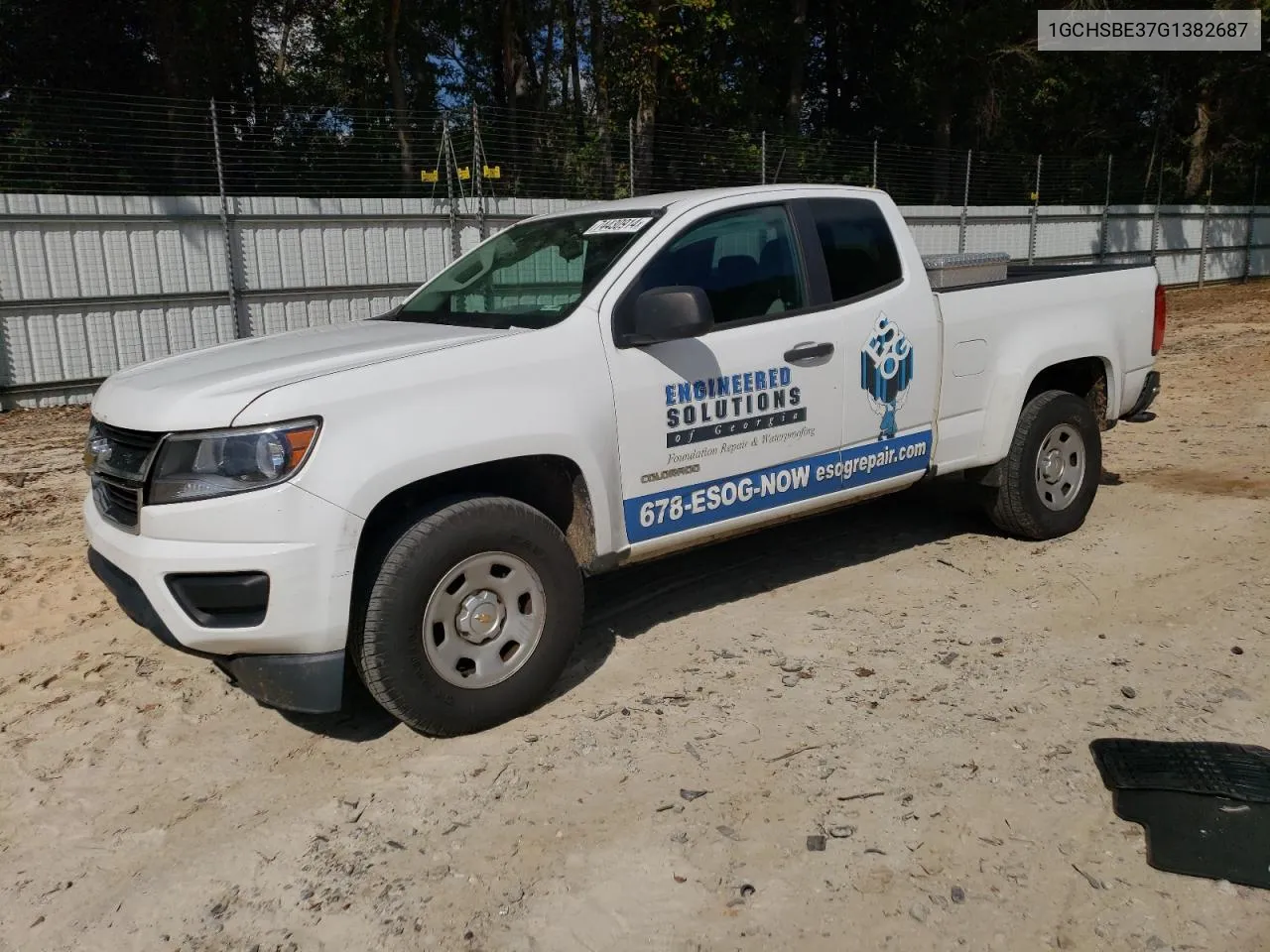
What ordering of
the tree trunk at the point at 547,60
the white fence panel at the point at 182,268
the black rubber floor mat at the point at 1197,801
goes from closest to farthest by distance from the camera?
the black rubber floor mat at the point at 1197,801 → the white fence panel at the point at 182,268 → the tree trunk at the point at 547,60

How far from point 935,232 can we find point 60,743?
54.4ft

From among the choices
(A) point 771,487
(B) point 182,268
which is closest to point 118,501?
(A) point 771,487

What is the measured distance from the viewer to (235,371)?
357cm

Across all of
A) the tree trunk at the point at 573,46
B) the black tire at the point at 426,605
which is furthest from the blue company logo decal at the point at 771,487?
the tree trunk at the point at 573,46

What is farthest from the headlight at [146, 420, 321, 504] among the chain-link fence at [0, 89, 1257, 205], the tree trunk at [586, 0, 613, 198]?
the tree trunk at [586, 0, 613, 198]

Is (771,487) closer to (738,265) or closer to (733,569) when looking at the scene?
(738,265)

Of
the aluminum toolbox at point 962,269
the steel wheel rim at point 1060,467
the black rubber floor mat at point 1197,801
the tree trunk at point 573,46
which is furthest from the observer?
A: the tree trunk at point 573,46

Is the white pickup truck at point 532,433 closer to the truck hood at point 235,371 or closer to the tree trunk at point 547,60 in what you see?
the truck hood at point 235,371

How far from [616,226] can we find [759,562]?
199 centimetres

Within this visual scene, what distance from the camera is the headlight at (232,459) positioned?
322 centimetres

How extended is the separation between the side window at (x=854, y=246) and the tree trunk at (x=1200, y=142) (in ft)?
87.0

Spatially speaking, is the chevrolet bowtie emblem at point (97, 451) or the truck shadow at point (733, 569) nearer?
the chevrolet bowtie emblem at point (97, 451)

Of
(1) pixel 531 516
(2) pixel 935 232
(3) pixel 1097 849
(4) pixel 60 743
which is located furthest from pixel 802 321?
(2) pixel 935 232

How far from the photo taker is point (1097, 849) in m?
2.99
